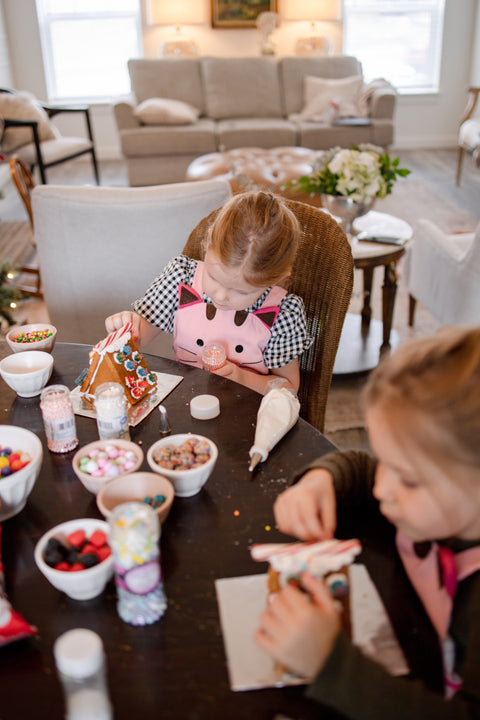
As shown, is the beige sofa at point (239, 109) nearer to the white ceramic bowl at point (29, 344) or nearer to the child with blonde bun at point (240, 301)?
the child with blonde bun at point (240, 301)

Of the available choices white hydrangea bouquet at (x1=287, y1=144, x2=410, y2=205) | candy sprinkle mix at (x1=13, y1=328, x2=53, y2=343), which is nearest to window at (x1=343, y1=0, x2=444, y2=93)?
white hydrangea bouquet at (x1=287, y1=144, x2=410, y2=205)

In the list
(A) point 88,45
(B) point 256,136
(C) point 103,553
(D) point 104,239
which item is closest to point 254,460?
(C) point 103,553

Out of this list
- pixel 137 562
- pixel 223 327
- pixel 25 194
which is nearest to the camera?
pixel 137 562

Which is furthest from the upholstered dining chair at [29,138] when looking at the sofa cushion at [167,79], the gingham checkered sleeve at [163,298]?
the gingham checkered sleeve at [163,298]

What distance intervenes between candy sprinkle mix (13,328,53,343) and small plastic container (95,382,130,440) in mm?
347

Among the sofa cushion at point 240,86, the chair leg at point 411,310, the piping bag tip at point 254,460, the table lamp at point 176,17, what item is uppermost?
the table lamp at point 176,17

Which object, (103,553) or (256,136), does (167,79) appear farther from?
(103,553)

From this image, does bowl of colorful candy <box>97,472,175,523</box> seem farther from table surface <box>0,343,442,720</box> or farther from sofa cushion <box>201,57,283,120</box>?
sofa cushion <box>201,57,283,120</box>

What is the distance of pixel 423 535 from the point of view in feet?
2.22

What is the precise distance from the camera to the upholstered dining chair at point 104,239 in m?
1.93

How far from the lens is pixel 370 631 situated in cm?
70

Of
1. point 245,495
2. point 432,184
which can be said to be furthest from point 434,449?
point 432,184

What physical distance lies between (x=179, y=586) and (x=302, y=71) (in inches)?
243

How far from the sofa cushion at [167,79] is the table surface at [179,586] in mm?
5567
